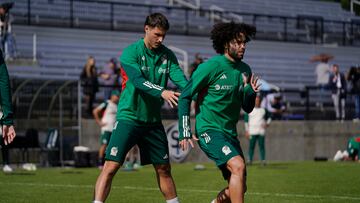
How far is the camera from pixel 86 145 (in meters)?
28.2

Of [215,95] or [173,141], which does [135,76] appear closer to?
[215,95]

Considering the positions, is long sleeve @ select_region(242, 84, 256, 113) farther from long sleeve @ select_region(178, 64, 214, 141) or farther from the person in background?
the person in background

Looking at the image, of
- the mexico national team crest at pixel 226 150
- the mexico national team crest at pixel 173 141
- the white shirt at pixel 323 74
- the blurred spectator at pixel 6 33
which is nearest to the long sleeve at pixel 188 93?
the mexico national team crest at pixel 226 150

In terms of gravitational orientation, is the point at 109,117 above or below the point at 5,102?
below

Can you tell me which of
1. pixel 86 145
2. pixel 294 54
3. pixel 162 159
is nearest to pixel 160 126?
pixel 162 159

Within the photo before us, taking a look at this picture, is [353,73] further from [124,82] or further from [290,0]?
[124,82]

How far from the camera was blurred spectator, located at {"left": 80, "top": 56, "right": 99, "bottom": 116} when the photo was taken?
93.5 feet

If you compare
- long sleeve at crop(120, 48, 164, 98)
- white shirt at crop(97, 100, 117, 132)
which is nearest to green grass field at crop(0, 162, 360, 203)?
white shirt at crop(97, 100, 117, 132)

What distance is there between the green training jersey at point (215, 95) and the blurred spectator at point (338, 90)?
24081 millimetres

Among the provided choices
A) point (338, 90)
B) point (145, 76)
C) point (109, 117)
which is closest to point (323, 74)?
point (338, 90)

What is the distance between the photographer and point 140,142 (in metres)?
10.5

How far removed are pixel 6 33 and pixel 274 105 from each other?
9403 mm

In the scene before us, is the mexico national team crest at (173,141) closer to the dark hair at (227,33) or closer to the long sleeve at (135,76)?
the dark hair at (227,33)

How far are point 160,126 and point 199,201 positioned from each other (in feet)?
12.0
